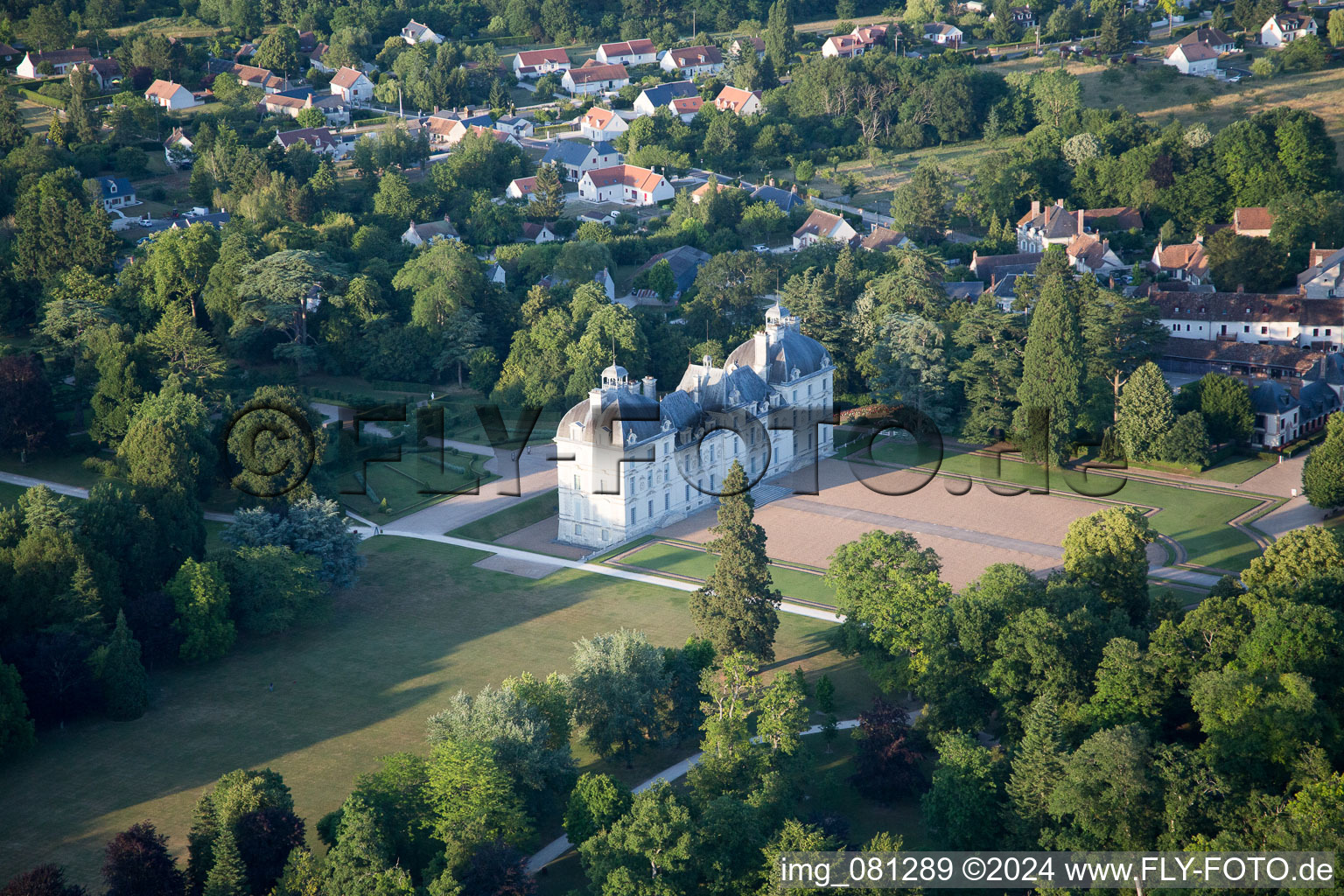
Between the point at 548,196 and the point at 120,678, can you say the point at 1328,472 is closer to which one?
the point at 120,678

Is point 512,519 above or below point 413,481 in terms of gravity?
below

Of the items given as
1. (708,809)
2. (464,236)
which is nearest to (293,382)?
(464,236)

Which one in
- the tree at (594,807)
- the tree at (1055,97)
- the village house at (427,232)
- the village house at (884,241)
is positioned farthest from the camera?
the tree at (1055,97)

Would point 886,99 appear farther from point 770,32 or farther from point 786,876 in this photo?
point 786,876

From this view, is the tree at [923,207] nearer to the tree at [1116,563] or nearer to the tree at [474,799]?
the tree at [1116,563]

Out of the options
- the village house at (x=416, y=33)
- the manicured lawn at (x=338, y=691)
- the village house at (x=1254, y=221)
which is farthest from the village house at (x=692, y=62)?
the manicured lawn at (x=338, y=691)

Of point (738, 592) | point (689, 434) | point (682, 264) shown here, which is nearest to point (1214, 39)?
point (682, 264)
